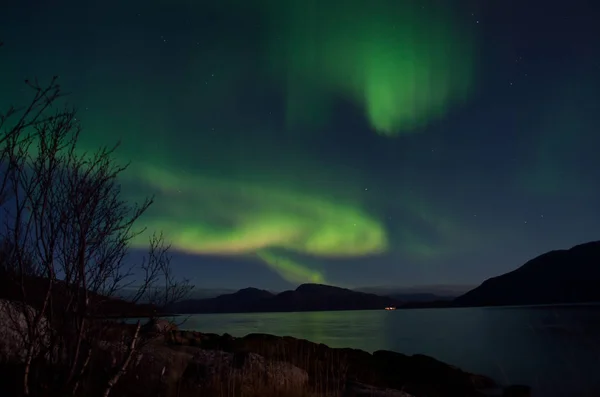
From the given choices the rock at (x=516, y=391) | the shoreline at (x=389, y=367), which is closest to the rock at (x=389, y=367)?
the shoreline at (x=389, y=367)

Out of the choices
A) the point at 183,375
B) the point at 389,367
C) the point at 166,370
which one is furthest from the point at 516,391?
the point at 166,370

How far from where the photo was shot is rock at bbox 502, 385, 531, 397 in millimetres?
30716

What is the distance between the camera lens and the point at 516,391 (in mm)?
31359

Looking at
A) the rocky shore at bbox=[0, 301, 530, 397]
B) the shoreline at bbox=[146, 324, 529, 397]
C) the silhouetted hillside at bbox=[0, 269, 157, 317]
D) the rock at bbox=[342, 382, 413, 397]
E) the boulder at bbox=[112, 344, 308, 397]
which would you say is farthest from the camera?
the shoreline at bbox=[146, 324, 529, 397]

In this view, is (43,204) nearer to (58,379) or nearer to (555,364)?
(58,379)

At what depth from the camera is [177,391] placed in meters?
10.5

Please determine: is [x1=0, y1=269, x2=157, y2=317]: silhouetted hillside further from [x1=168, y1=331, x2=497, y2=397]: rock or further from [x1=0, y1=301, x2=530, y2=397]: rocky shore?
[x1=168, y1=331, x2=497, y2=397]: rock

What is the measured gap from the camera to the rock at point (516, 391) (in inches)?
1209

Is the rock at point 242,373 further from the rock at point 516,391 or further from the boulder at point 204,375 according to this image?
the rock at point 516,391

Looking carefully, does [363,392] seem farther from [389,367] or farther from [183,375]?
[389,367]

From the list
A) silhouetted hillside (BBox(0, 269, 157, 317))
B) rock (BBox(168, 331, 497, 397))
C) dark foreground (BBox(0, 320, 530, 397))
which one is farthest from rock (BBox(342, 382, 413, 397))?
rock (BBox(168, 331, 497, 397))

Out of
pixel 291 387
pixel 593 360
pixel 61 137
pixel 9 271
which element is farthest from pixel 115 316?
pixel 593 360

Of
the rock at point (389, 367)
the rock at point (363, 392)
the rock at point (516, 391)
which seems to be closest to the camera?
the rock at point (363, 392)

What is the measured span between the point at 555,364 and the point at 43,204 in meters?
46.6
